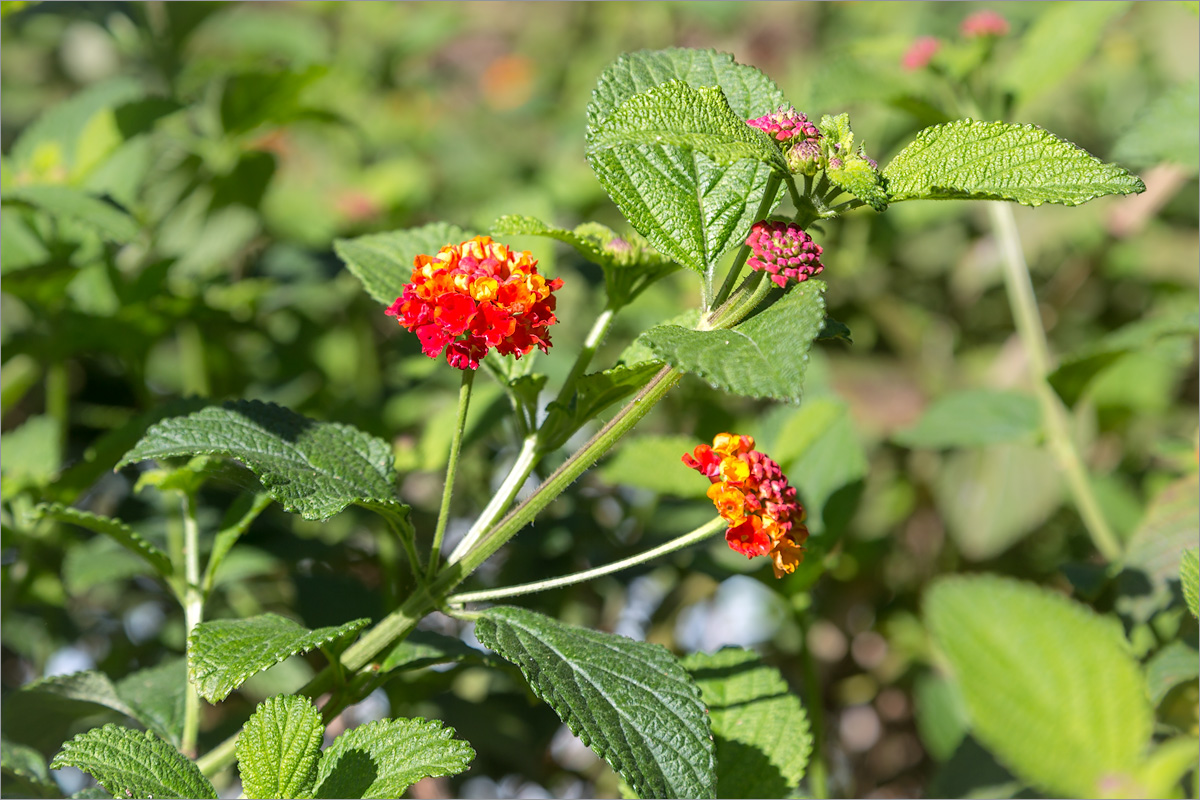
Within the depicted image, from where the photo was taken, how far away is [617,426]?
69cm

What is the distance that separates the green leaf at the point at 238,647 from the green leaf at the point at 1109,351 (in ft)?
2.84

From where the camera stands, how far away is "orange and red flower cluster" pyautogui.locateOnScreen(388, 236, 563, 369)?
0.69 m

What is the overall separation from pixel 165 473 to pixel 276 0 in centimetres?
309

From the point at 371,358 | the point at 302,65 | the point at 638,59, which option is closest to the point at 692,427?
the point at 371,358

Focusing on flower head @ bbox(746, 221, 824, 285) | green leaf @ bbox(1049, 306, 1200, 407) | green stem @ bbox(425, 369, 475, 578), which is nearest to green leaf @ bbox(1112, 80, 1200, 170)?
green leaf @ bbox(1049, 306, 1200, 407)

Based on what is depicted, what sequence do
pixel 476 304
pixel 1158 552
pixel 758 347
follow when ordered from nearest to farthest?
pixel 758 347 → pixel 476 304 → pixel 1158 552

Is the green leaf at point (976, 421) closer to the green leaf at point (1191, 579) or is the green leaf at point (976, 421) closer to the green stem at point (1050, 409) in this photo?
the green stem at point (1050, 409)

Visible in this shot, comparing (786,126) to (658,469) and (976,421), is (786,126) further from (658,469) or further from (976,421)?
(976,421)

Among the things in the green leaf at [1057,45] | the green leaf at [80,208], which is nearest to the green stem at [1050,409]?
the green leaf at [1057,45]

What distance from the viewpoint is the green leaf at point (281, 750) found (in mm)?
645

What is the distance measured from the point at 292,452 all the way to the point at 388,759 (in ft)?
0.72

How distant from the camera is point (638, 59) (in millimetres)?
790

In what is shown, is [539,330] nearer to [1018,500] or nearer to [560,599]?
[560,599]

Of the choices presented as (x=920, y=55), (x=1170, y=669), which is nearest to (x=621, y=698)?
(x=1170, y=669)
